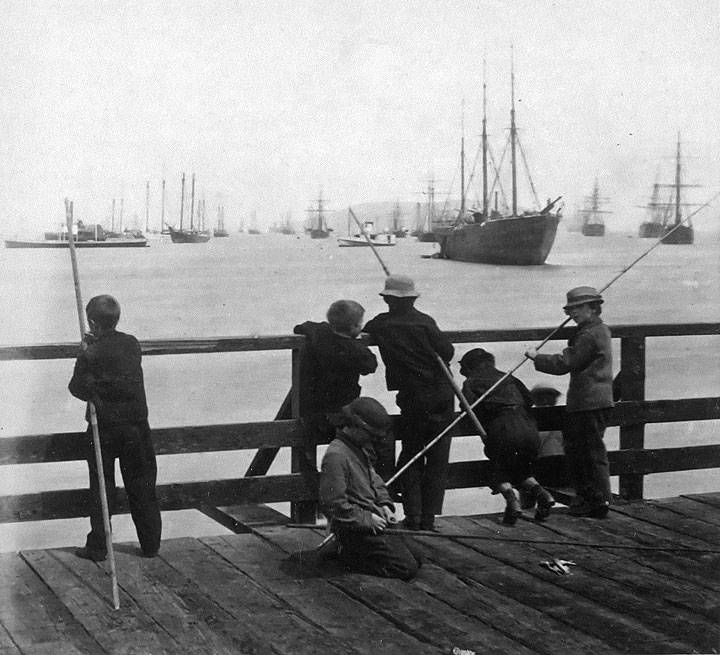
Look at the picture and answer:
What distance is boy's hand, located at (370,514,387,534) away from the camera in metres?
4.80

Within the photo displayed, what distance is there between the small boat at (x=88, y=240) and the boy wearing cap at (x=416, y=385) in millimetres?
80062

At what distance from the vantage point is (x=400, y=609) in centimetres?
438

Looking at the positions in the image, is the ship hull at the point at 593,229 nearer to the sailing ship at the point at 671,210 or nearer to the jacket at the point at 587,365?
the sailing ship at the point at 671,210

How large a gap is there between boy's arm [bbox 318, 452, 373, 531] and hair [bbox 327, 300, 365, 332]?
1087mm

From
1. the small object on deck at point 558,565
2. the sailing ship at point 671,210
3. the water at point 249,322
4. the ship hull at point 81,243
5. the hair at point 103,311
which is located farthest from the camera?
the ship hull at point 81,243

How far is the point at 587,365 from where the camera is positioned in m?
6.14

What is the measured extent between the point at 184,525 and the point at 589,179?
90963mm

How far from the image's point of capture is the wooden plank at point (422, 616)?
157 inches

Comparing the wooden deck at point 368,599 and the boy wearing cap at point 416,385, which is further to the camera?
the boy wearing cap at point 416,385

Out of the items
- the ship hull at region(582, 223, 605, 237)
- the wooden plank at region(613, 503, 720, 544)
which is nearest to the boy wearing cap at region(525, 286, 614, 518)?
the wooden plank at region(613, 503, 720, 544)

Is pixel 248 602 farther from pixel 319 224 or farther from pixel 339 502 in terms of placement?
pixel 319 224

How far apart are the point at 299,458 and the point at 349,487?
43.2 inches

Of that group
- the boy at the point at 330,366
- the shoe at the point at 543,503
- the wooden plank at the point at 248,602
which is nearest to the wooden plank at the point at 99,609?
the wooden plank at the point at 248,602

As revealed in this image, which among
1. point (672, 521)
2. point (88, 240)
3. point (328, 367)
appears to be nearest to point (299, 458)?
point (328, 367)
